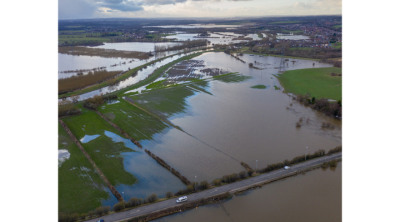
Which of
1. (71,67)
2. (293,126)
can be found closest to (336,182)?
(293,126)

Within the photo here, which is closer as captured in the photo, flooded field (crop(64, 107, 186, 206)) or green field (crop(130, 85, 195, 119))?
flooded field (crop(64, 107, 186, 206))

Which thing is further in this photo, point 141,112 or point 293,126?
point 141,112

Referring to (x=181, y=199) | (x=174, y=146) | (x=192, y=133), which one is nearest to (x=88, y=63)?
(x=192, y=133)

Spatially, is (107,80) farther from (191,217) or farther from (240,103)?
(191,217)

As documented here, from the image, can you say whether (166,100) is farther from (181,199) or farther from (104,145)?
(181,199)

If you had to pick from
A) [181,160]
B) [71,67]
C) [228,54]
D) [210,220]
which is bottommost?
[210,220]

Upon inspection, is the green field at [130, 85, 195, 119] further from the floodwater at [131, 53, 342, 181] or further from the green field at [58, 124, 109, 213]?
the green field at [58, 124, 109, 213]

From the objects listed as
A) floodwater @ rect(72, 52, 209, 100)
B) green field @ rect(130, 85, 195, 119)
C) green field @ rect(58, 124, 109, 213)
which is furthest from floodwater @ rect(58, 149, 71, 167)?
floodwater @ rect(72, 52, 209, 100)

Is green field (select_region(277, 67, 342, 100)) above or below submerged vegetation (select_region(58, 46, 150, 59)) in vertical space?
below
